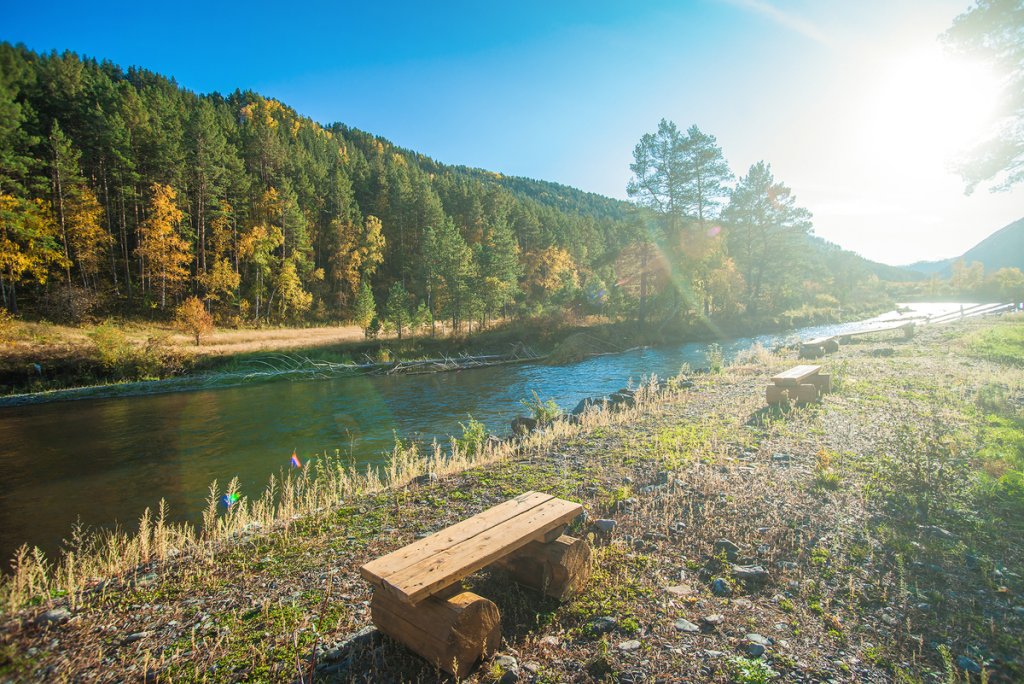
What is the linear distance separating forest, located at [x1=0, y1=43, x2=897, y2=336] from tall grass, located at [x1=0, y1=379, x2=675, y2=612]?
95.1ft

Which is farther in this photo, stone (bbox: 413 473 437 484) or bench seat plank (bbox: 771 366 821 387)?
bench seat plank (bbox: 771 366 821 387)

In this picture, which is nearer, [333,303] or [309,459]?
[309,459]

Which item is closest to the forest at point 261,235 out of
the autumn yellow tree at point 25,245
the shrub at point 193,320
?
the autumn yellow tree at point 25,245

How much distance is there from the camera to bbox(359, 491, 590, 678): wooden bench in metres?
3.53

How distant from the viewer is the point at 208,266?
48.7 m

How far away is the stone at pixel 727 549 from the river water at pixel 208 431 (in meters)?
9.83

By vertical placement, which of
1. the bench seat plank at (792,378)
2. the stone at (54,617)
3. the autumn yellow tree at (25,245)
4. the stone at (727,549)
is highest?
the autumn yellow tree at (25,245)

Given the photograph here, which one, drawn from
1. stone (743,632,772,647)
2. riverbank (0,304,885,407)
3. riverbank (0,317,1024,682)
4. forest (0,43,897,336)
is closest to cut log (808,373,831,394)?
riverbank (0,317,1024,682)

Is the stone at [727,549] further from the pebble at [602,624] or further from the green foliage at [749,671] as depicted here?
the pebble at [602,624]

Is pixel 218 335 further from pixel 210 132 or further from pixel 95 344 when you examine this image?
pixel 210 132

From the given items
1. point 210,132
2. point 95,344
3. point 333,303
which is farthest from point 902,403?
point 210,132

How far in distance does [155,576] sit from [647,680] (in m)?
6.18

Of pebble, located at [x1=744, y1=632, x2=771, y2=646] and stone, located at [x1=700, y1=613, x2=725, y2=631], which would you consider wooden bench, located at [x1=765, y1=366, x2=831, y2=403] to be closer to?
stone, located at [x1=700, y1=613, x2=725, y2=631]

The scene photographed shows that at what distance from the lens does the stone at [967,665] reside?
3.50m
